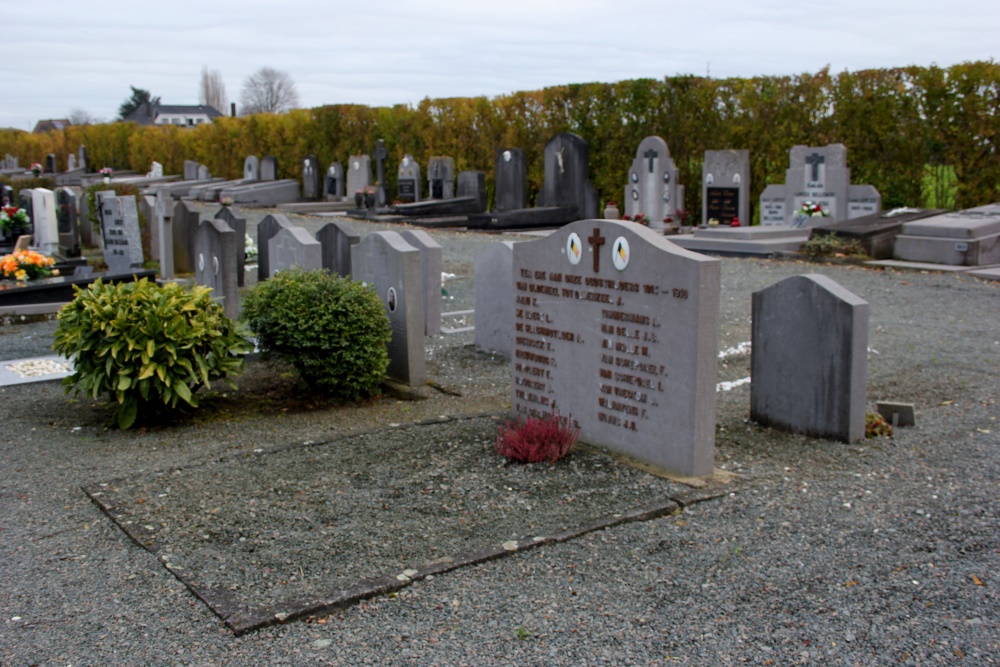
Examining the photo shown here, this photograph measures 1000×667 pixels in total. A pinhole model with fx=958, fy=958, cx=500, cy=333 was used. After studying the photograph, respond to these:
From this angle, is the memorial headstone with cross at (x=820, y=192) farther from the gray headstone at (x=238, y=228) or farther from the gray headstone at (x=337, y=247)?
the gray headstone at (x=337, y=247)

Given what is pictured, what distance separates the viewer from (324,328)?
710cm

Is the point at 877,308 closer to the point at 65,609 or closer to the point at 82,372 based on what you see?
the point at 82,372

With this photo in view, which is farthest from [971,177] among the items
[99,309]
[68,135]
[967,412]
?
[68,135]

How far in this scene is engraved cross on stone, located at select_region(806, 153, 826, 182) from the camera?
17.6 m

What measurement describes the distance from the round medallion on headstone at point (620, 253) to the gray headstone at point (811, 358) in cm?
126

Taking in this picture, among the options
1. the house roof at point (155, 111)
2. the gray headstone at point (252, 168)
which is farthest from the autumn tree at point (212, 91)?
the gray headstone at point (252, 168)

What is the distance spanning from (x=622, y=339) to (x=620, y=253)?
50 cm

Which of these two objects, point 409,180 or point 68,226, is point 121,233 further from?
point 409,180

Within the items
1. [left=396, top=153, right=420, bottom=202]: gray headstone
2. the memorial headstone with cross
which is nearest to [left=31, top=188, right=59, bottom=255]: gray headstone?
[left=396, top=153, right=420, bottom=202]: gray headstone

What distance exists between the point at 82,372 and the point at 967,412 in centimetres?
616

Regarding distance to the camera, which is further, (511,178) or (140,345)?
(511,178)

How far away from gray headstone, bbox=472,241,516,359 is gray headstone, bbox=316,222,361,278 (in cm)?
147

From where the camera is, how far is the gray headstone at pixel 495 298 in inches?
351

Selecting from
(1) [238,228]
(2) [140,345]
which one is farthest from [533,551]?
(1) [238,228]
